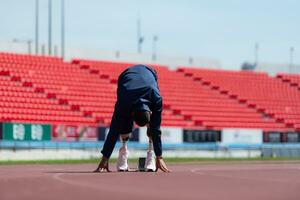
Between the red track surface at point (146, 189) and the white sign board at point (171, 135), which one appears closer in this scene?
the red track surface at point (146, 189)

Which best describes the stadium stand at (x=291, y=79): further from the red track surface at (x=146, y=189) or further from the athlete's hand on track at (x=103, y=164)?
the red track surface at (x=146, y=189)

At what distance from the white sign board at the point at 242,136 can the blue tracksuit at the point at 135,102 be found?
87.4ft

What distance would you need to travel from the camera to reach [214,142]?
35531 millimetres

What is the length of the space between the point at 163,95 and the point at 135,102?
3059cm

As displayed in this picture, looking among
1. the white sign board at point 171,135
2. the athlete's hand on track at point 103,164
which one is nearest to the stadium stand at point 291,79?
the white sign board at point 171,135

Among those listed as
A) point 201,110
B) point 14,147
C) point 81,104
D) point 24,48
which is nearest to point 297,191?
point 14,147

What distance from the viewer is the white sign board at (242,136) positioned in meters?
35.9

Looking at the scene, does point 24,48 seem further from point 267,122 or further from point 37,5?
point 267,122

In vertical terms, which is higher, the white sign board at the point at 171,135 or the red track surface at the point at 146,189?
the red track surface at the point at 146,189

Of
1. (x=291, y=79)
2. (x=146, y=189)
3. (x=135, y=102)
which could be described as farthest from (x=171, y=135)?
(x=146, y=189)

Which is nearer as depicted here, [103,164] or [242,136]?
[103,164]

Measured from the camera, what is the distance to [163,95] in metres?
39.5

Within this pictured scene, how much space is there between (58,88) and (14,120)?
6410 mm

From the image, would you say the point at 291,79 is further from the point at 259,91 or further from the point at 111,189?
the point at 111,189
